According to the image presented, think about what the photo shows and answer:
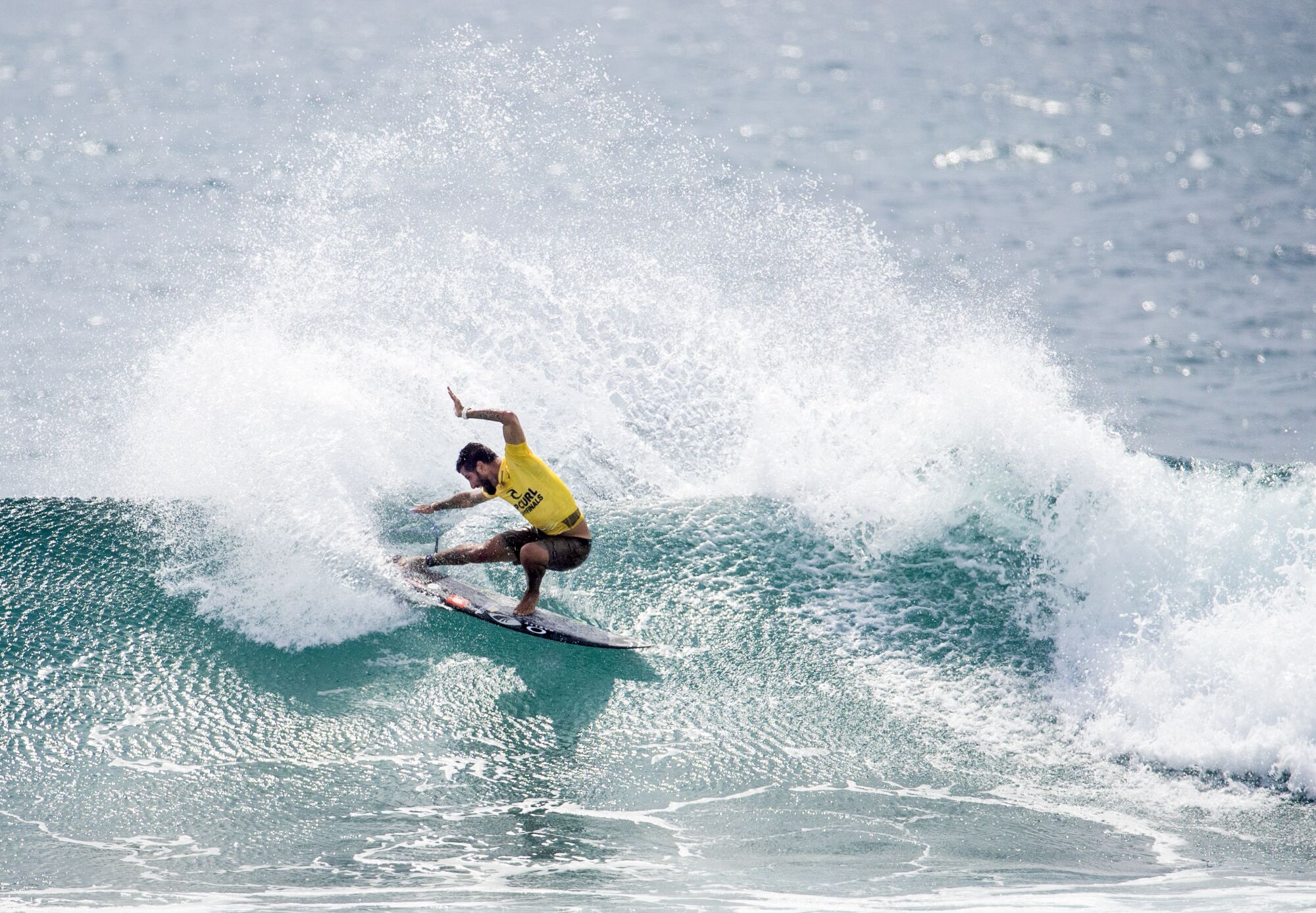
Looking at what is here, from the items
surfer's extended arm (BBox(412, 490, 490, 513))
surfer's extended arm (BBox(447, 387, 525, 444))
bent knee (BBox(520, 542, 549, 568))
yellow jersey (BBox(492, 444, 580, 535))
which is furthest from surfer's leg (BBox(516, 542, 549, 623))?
surfer's extended arm (BBox(447, 387, 525, 444))

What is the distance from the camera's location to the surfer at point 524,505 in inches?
340

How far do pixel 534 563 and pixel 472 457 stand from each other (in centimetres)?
86

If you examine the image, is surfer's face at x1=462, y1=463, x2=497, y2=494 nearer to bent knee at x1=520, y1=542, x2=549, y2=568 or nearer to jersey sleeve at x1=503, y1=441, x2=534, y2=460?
jersey sleeve at x1=503, y1=441, x2=534, y2=460

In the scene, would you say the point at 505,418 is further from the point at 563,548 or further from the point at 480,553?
the point at 480,553

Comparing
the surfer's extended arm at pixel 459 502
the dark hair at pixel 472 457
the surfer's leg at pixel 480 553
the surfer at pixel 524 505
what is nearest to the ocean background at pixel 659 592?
the surfer's leg at pixel 480 553

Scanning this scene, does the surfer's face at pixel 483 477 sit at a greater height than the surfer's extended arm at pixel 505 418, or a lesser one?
lesser

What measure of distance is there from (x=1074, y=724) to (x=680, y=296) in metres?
7.58

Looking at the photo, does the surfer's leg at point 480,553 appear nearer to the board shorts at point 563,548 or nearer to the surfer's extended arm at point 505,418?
the board shorts at point 563,548

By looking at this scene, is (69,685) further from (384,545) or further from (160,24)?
(160,24)

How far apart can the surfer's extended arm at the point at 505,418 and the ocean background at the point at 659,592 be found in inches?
62.0

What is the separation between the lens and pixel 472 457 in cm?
864

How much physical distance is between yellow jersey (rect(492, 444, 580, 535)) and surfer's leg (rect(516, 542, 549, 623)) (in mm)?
131

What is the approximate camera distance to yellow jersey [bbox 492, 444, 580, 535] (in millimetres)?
8703

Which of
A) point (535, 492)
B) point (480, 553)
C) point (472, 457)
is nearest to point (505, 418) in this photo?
point (472, 457)
